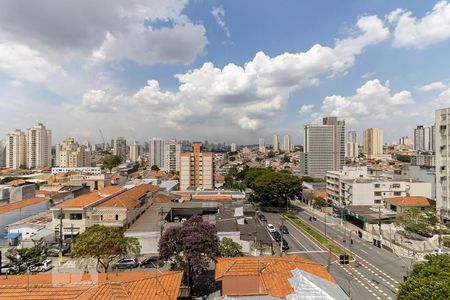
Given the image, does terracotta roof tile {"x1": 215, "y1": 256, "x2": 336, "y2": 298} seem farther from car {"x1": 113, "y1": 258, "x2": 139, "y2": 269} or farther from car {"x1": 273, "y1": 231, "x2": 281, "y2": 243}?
car {"x1": 273, "y1": 231, "x2": 281, "y2": 243}

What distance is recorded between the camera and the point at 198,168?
265 ft

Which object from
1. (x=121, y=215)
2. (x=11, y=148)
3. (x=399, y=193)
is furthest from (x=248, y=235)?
(x=11, y=148)

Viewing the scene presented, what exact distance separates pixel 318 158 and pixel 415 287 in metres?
101

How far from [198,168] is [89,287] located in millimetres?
65094

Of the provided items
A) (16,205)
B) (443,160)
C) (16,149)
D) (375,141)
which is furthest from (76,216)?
(375,141)

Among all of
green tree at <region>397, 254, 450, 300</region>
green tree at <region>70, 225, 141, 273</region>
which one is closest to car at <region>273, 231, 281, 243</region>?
green tree at <region>70, 225, 141, 273</region>

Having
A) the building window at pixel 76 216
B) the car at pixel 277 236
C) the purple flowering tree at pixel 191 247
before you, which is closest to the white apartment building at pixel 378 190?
the car at pixel 277 236

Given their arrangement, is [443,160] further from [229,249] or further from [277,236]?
[229,249]

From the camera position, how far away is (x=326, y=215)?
56.9 metres

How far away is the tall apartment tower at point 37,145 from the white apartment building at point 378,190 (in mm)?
133425

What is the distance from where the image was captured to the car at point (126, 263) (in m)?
28.1

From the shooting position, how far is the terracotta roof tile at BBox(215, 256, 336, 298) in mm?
16781

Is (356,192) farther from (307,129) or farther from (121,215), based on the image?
(307,129)

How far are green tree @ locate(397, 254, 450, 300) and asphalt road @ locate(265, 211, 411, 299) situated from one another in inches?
268
